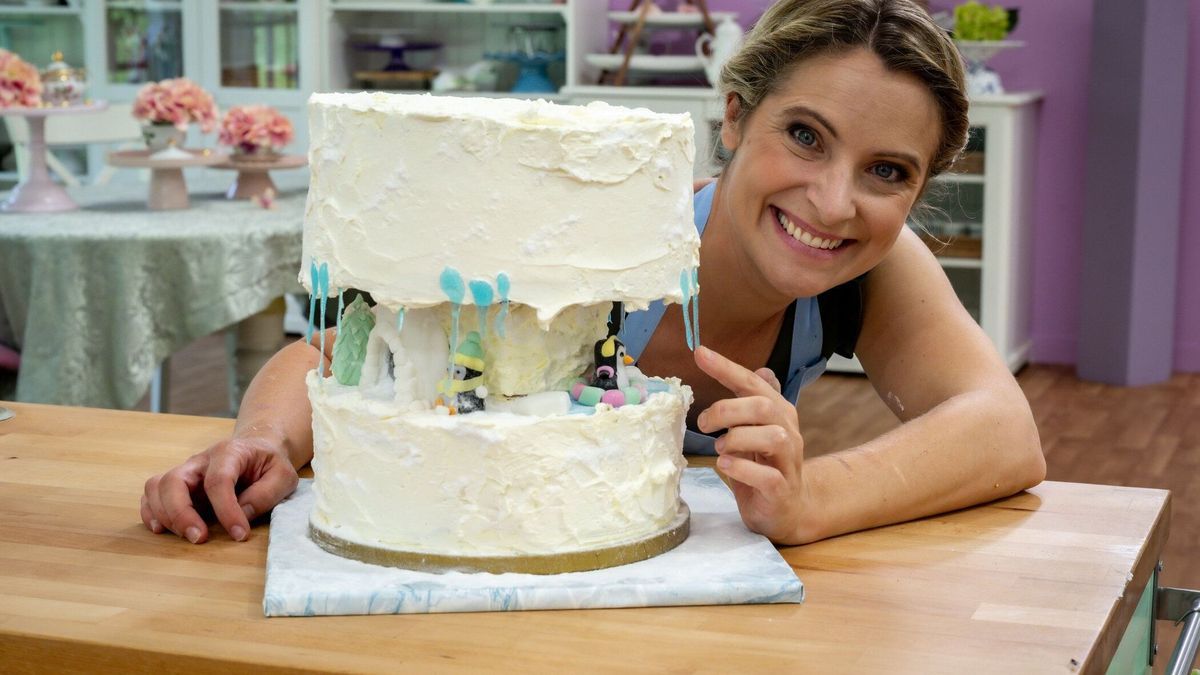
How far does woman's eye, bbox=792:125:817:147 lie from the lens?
4.44 ft

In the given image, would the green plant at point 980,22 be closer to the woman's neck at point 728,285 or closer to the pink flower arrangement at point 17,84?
the pink flower arrangement at point 17,84

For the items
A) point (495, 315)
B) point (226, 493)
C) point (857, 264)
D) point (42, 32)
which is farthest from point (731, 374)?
point (42, 32)

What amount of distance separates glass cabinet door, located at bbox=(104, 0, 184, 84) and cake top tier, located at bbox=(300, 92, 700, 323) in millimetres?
4548

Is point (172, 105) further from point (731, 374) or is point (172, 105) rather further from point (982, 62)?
point (982, 62)

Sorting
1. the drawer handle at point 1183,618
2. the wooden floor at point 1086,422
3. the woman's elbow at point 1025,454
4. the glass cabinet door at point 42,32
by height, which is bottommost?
the wooden floor at point 1086,422

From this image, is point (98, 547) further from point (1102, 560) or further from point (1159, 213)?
point (1159, 213)

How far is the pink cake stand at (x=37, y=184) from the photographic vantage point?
3164 mm

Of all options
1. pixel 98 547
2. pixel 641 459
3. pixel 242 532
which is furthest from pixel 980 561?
pixel 98 547

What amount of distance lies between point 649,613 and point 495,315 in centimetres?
26

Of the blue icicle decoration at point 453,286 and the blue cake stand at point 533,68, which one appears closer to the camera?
the blue icicle decoration at point 453,286

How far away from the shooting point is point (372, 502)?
1.12m

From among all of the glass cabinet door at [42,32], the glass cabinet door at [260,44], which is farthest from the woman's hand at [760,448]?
the glass cabinet door at [42,32]

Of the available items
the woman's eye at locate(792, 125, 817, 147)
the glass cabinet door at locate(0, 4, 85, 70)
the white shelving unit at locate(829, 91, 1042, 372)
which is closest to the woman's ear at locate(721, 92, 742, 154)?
the woman's eye at locate(792, 125, 817, 147)

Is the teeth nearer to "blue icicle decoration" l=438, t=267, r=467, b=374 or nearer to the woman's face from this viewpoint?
the woman's face
